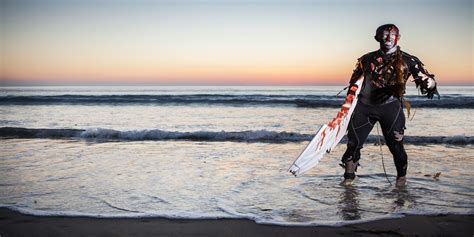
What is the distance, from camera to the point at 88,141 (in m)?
10.3

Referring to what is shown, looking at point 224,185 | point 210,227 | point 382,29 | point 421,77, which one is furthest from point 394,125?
point 210,227

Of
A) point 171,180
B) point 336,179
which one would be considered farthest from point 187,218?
point 336,179

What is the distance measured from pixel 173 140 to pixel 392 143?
6037mm

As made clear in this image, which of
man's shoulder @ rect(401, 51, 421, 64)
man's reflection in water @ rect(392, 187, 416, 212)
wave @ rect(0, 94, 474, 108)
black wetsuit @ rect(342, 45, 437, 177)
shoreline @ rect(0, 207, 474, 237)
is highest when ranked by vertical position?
man's shoulder @ rect(401, 51, 421, 64)

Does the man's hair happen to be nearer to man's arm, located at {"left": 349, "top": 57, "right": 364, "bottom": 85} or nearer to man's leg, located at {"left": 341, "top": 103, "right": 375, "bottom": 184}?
man's arm, located at {"left": 349, "top": 57, "right": 364, "bottom": 85}

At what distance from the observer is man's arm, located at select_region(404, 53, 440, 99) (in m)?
5.16

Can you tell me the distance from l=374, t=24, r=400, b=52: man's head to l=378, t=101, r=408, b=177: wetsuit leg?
26.3 inches

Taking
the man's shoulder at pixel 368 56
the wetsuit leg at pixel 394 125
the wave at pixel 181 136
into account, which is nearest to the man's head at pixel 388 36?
the man's shoulder at pixel 368 56

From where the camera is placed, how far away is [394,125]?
5.36 m

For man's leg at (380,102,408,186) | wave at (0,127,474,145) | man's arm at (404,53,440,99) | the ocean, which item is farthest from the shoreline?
wave at (0,127,474,145)

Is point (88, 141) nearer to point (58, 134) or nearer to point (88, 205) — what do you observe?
point (58, 134)

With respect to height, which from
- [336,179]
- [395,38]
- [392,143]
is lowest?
[336,179]

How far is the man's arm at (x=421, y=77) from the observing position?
5.16 meters

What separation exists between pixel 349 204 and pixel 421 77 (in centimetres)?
180
